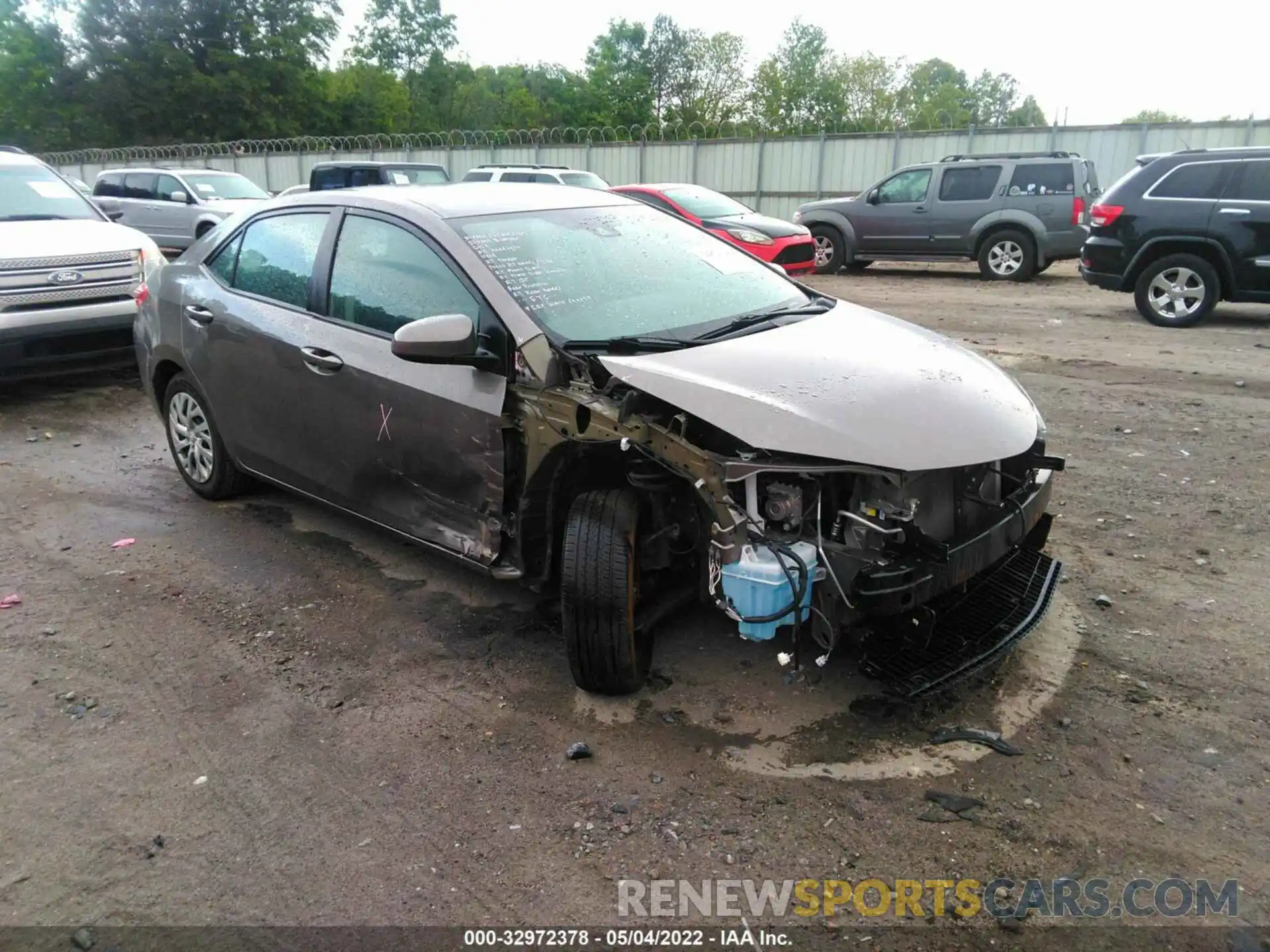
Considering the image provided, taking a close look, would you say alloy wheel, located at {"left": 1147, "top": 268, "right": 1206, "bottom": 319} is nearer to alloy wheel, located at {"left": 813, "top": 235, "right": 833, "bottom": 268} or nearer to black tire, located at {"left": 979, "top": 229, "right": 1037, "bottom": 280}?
black tire, located at {"left": 979, "top": 229, "right": 1037, "bottom": 280}

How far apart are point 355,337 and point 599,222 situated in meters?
1.22

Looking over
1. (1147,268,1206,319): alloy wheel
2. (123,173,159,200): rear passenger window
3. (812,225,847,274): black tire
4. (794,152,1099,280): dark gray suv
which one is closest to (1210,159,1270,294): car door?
(1147,268,1206,319): alloy wheel

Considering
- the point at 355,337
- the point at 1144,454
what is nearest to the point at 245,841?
the point at 355,337

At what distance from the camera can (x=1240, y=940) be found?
2.34 meters

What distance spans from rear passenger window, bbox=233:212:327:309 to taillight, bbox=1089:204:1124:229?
9.15m

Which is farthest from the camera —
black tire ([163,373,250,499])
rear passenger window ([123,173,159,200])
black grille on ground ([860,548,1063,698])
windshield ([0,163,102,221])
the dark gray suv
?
rear passenger window ([123,173,159,200])

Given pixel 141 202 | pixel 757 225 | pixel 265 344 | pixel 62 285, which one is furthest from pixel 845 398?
pixel 141 202

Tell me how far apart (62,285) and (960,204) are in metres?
12.5

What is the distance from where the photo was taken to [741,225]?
43.9ft

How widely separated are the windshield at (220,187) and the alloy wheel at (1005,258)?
1283cm

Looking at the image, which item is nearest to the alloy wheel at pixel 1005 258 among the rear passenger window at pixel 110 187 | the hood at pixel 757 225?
the hood at pixel 757 225

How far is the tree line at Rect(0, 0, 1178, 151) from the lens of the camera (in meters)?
43.6

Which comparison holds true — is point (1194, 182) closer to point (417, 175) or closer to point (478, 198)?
point (478, 198)

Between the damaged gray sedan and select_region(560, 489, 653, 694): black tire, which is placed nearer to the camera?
the damaged gray sedan
